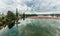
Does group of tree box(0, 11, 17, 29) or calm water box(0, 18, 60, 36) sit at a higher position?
group of tree box(0, 11, 17, 29)

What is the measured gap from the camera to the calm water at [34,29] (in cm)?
433

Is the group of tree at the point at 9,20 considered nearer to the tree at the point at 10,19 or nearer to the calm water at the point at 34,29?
the tree at the point at 10,19

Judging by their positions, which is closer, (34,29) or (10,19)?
(34,29)

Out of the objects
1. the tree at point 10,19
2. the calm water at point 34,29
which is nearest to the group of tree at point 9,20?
the tree at point 10,19

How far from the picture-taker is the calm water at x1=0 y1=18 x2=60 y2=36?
14.2 ft

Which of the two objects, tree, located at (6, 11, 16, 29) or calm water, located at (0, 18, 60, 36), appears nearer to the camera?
calm water, located at (0, 18, 60, 36)

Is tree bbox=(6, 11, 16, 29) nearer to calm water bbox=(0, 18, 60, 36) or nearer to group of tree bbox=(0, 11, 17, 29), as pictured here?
group of tree bbox=(0, 11, 17, 29)

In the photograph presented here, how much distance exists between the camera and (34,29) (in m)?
4.45

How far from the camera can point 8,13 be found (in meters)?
4.41

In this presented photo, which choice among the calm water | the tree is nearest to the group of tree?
the tree

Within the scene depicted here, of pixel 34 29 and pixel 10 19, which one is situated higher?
pixel 10 19

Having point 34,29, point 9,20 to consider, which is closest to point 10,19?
point 9,20

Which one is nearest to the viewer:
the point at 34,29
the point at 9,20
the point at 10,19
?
the point at 34,29

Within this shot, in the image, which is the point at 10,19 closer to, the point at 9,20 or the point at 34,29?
the point at 9,20
